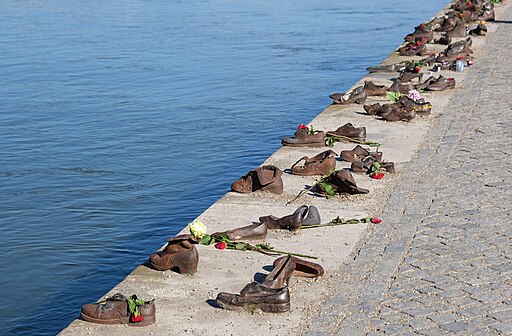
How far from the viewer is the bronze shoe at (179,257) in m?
6.66

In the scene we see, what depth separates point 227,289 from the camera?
21.3 ft

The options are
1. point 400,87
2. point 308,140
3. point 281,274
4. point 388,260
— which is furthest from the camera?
point 400,87

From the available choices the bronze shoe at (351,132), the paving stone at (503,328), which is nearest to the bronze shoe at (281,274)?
the paving stone at (503,328)

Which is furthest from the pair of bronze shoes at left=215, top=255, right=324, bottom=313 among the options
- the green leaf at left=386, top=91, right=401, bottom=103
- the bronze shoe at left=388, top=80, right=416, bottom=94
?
the bronze shoe at left=388, top=80, right=416, bottom=94

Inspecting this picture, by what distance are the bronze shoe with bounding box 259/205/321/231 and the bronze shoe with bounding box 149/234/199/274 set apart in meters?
1.02

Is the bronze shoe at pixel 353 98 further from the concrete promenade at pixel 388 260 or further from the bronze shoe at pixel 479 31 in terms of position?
the bronze shoe at pixel 479 31

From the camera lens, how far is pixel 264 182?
8.47 m

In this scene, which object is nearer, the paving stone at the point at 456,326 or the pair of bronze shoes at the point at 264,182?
the paving stone at the point at 456,326

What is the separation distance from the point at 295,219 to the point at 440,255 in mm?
1161

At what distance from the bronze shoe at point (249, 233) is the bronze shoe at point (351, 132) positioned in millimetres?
3300

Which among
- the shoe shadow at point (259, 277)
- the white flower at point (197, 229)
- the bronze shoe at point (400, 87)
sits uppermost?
the white flower at point (197, 229)

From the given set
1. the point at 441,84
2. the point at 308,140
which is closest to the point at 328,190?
the point at 308,140

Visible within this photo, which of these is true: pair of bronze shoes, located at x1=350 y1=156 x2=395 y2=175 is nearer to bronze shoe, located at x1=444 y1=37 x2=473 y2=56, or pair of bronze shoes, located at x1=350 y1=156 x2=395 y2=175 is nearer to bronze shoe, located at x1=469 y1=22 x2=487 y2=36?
bronze shoe, located at x1=444 y1=37 x2=473 y2=56

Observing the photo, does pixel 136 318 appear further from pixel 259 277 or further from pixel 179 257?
pixel 259 277
